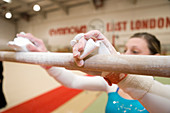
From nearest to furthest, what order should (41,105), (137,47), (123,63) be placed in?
1. (123,63)
2. (137,47)
3. (41,105)

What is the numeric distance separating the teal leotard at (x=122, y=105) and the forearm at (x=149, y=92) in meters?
0.21

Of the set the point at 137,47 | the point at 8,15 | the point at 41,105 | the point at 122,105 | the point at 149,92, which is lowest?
the point at 41,105

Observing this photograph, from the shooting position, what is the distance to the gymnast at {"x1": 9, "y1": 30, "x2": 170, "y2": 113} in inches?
9.2

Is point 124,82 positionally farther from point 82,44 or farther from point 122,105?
point 122,105

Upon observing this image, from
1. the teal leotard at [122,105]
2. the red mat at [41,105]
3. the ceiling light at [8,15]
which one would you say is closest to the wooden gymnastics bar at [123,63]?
the ceiling light at [8,15]

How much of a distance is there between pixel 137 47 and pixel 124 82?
28 cm

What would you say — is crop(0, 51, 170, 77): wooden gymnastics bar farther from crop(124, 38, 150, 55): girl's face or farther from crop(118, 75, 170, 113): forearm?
crop(124, 38, 150, 55): girl's face

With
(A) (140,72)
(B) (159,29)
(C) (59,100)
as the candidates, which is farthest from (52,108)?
(B) (159,29)

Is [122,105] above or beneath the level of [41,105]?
above

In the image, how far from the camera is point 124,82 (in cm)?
25

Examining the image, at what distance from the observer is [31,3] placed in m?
0.43

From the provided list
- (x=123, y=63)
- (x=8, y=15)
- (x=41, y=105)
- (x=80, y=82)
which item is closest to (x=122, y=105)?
(x=80, y=82)

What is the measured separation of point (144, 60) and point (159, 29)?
3513 mm

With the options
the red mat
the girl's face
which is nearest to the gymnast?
the girl's face
